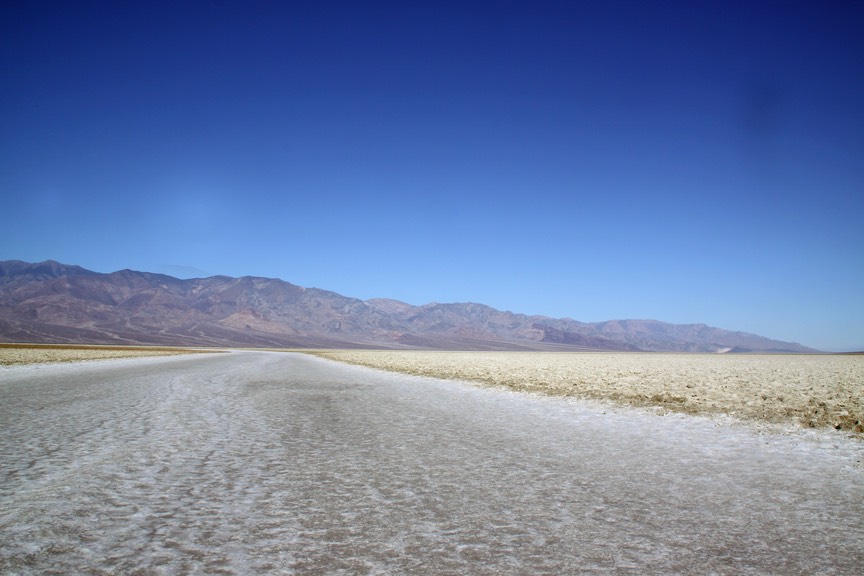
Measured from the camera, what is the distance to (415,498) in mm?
4988

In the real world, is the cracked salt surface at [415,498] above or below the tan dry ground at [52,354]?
above

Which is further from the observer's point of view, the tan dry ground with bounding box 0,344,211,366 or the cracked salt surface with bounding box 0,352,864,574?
the tan dry ground with bounding box 0,344,211,366

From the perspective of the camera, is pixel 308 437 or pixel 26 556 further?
pixel 308 437

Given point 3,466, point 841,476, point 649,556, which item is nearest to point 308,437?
point 3,466

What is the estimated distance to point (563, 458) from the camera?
7.23 metres

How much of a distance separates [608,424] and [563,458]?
13.7ft

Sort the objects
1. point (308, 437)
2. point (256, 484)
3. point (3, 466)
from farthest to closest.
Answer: point (308, 437)
point (3, 466)
point (256, 484)

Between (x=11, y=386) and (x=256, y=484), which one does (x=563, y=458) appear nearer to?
(x=256, y=484)

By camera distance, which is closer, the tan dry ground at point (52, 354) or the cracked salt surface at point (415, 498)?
the cracked salt surface at point (415, 498)

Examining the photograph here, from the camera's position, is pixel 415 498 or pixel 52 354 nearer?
pixel 415 498

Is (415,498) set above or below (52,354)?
above

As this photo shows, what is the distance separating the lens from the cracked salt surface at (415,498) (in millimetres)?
3557

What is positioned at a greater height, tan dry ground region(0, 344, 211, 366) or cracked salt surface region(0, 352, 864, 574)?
cracked salt surface region(0, 352, 864, 574)

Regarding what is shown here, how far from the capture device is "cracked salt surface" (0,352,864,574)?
356cm
